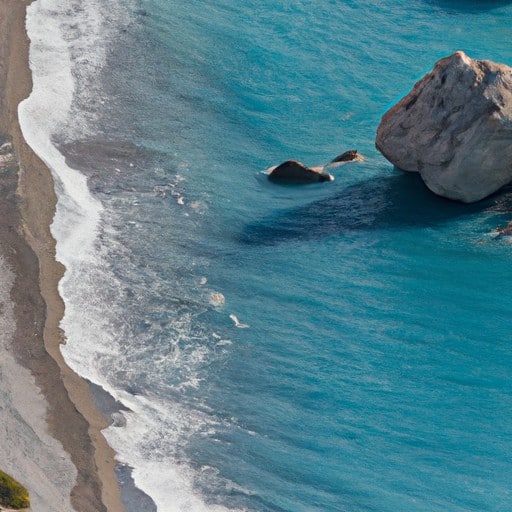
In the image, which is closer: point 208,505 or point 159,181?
point 208,505

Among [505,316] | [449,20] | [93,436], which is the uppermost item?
[449,20]

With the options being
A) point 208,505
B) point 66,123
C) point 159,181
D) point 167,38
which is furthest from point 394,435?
point 167,38

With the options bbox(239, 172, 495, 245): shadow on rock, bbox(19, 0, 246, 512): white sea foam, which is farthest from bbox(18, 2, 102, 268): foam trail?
bbox(239, 172, 495, 245): shadow on rock

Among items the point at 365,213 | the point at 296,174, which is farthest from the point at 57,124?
the point at 365,213

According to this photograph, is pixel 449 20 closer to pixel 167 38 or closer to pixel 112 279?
pixel 167 38

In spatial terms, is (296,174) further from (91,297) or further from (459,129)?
(91,297)

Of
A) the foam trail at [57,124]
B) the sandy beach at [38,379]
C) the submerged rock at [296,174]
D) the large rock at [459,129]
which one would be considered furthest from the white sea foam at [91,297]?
the large rock at [459,129]

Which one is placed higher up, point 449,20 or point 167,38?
point 449,20

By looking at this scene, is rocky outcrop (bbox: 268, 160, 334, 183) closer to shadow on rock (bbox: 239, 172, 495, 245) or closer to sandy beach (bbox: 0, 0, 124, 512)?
shadow on rock (bbox: 239, 172, 495, 245)
